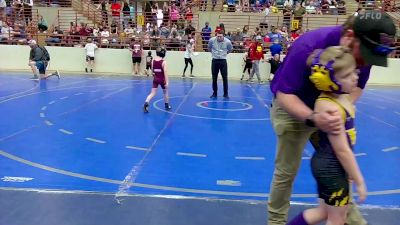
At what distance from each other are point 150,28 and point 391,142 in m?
17.1

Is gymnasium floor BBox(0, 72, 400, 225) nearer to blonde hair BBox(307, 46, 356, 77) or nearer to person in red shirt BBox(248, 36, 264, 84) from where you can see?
blonde hair BBox(307, 46, 356, 77)

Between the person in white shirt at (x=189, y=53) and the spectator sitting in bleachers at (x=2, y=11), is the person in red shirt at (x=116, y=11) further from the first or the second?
the person in white shirt at (x=189, y=53)

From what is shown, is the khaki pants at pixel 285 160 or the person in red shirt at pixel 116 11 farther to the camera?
the person in red shirt at pixel 116 11

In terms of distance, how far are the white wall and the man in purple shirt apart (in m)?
16.4

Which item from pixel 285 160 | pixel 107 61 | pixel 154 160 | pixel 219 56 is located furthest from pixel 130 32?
pixel 285 160

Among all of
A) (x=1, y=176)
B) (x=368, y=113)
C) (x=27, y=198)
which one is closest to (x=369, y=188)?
(x=27, y=198)

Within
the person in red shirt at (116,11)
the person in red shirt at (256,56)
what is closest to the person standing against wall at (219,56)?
the person in red shirt at (256,56)

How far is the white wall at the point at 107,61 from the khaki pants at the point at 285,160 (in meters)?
16.3

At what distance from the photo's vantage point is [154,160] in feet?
19.5

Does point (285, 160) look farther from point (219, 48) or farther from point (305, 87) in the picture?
point (219, 48)

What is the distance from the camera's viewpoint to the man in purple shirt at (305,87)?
2377 mm

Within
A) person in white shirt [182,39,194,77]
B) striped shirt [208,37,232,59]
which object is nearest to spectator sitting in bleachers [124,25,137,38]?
person in white shirt [182,39,194,77]

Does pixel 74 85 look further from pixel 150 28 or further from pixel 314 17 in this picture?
pixel 314 17

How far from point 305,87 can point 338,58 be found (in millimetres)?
404
